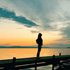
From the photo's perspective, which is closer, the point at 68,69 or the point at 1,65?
the point at 1,65

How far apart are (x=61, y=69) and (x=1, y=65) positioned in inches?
295

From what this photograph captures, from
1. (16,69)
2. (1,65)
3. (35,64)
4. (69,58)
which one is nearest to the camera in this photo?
(1,65)

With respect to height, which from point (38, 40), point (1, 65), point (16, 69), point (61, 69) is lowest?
point (61, 69)

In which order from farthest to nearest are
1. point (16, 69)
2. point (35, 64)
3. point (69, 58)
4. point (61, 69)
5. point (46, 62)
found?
point (69, 58)
point (61, 69)
point (46, 62)
point (35, 64)
point (16, 69)

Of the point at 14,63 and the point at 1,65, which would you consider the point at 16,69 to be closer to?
the point at 14,63

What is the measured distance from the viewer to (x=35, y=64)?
1018 centimetres

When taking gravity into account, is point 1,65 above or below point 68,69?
above

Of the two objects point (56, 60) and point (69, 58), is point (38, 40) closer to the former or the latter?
point (56, 60)

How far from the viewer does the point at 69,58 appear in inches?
551

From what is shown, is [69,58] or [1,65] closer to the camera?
[1,65]

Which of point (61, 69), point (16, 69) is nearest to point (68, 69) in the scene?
point (61, 69)

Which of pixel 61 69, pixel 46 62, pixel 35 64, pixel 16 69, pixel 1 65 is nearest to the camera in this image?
pixel 1 65

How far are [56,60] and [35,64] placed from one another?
2.97 meters

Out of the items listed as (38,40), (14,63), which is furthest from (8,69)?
(38,40)
